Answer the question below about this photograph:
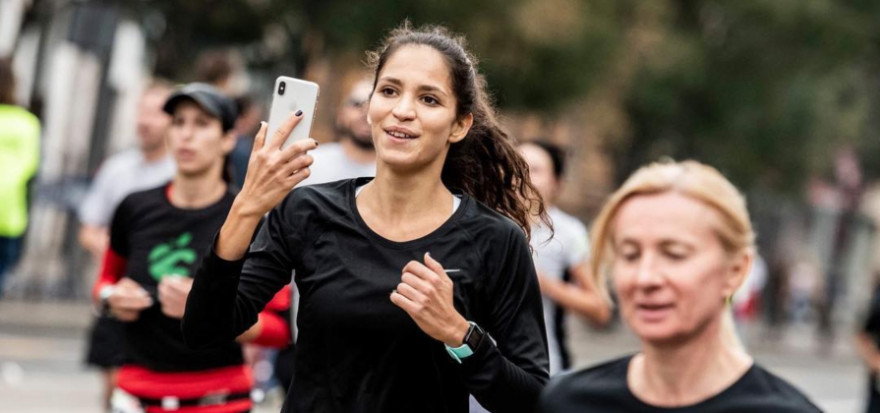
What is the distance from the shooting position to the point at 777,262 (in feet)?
133

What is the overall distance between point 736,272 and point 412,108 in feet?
4.15

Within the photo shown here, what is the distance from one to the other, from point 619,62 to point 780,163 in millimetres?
6687

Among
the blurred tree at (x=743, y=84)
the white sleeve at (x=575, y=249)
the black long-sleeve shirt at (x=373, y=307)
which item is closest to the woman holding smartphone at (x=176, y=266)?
the black long-sleeve shirt at (x=373, y=307)

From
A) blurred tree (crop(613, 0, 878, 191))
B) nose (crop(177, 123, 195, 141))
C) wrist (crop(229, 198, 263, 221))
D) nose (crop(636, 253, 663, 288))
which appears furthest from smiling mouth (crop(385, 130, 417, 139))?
blurred tree (crop(613, 0, 878, 191))

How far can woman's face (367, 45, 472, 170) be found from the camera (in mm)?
4508

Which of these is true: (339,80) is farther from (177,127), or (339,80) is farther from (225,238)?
(225,238)

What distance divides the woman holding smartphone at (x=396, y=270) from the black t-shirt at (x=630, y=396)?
63 cm

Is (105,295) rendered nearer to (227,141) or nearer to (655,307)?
(227,141)

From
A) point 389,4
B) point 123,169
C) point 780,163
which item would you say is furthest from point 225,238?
point 780,163

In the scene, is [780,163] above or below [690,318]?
above

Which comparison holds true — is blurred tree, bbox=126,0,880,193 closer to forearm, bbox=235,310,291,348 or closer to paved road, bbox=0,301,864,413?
paved road, bbox=0,301,864,413

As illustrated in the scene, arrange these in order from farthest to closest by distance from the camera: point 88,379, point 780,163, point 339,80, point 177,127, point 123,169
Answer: point 780,163
point 339,80
point 88,379
point 123,169
point 177,127

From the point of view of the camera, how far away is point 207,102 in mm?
6750

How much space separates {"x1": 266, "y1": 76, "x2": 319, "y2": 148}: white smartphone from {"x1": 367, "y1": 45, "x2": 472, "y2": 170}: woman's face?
6.0 inches
